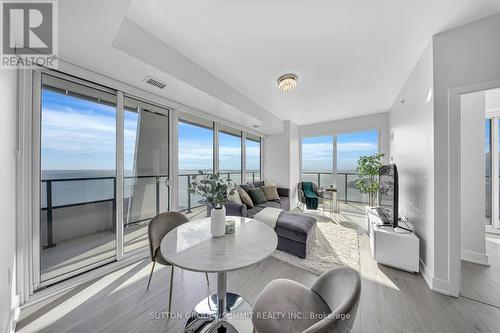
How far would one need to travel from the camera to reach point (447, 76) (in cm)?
178

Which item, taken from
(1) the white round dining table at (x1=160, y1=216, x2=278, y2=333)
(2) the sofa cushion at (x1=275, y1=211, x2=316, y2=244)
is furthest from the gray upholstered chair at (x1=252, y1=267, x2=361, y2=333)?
(2) the sofa cushion at (x1=275, y1=211, x2=316, y2=244)

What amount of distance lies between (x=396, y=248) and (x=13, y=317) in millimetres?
3939

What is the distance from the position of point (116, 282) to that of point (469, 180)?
4.97 meters

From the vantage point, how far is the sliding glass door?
1822 mm

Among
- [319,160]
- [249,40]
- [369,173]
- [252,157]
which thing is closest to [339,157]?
[319,160]

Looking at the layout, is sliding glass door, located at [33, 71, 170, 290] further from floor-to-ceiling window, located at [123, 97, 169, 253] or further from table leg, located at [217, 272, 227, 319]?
table leg, located at [217, 272, 227, 319]

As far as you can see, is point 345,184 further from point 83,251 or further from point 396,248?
point 83,251

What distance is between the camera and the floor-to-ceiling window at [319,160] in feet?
17.3

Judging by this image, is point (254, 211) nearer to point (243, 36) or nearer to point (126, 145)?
point (126, 145)

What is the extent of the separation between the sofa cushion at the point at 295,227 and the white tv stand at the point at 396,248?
34.0 inches

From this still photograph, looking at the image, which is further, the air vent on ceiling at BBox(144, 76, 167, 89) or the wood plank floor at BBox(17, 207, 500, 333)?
the air vent on ceiling at BBox(144, 76, 167, 89)

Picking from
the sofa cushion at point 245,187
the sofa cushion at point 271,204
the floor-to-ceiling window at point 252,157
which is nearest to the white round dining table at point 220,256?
the sofa cushion at point 271,204

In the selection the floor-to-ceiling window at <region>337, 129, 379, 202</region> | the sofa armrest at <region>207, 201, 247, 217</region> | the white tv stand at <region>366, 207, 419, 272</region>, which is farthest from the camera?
the floor-to-ceiling window at <region>337, 129, 379, 202</region>

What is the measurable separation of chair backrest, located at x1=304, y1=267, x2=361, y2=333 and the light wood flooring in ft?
6.39
